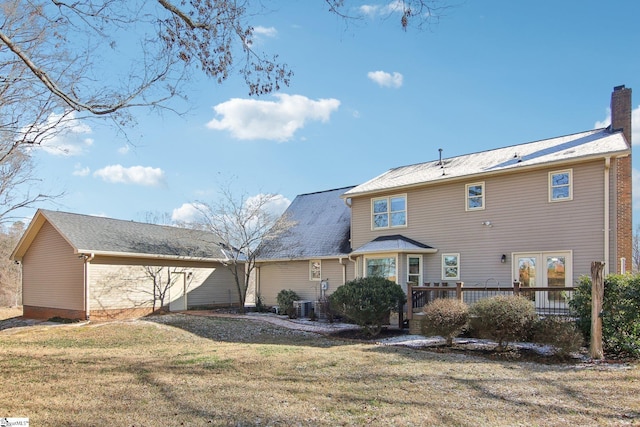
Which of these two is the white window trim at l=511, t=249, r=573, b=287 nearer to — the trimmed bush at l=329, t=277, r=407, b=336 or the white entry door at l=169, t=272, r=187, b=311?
the trimmed bush at l=329, t=277, r=407, b=336

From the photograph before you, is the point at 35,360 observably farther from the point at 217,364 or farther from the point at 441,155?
the point at 441,155

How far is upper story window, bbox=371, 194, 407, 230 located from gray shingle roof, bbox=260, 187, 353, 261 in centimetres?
194

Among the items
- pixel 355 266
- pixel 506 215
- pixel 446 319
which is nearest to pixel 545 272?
pixel 506 215

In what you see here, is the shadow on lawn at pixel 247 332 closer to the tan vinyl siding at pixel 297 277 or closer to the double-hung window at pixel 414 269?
the tan vinyl siding at pixel 297 277

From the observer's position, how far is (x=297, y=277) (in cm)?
2072

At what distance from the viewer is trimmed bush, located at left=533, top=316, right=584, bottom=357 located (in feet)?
29.6

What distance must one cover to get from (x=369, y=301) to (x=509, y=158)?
7524 mm

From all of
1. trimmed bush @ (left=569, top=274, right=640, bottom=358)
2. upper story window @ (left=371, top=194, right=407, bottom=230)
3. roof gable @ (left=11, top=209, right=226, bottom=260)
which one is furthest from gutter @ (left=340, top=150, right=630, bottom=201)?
roof gable @ (left=11, top=209, right=226, bottom=260)

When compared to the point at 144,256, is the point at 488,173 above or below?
above

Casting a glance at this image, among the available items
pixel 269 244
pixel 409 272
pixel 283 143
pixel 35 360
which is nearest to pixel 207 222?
pixel 269 244

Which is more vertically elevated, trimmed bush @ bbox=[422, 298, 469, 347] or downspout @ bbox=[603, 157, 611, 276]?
downspout @ bbox=[603, 157, 611, 276]

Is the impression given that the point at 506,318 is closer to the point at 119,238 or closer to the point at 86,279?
the point at 86,279

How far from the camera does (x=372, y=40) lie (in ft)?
23.9

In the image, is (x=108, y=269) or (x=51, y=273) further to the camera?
(x=51, y=273)
